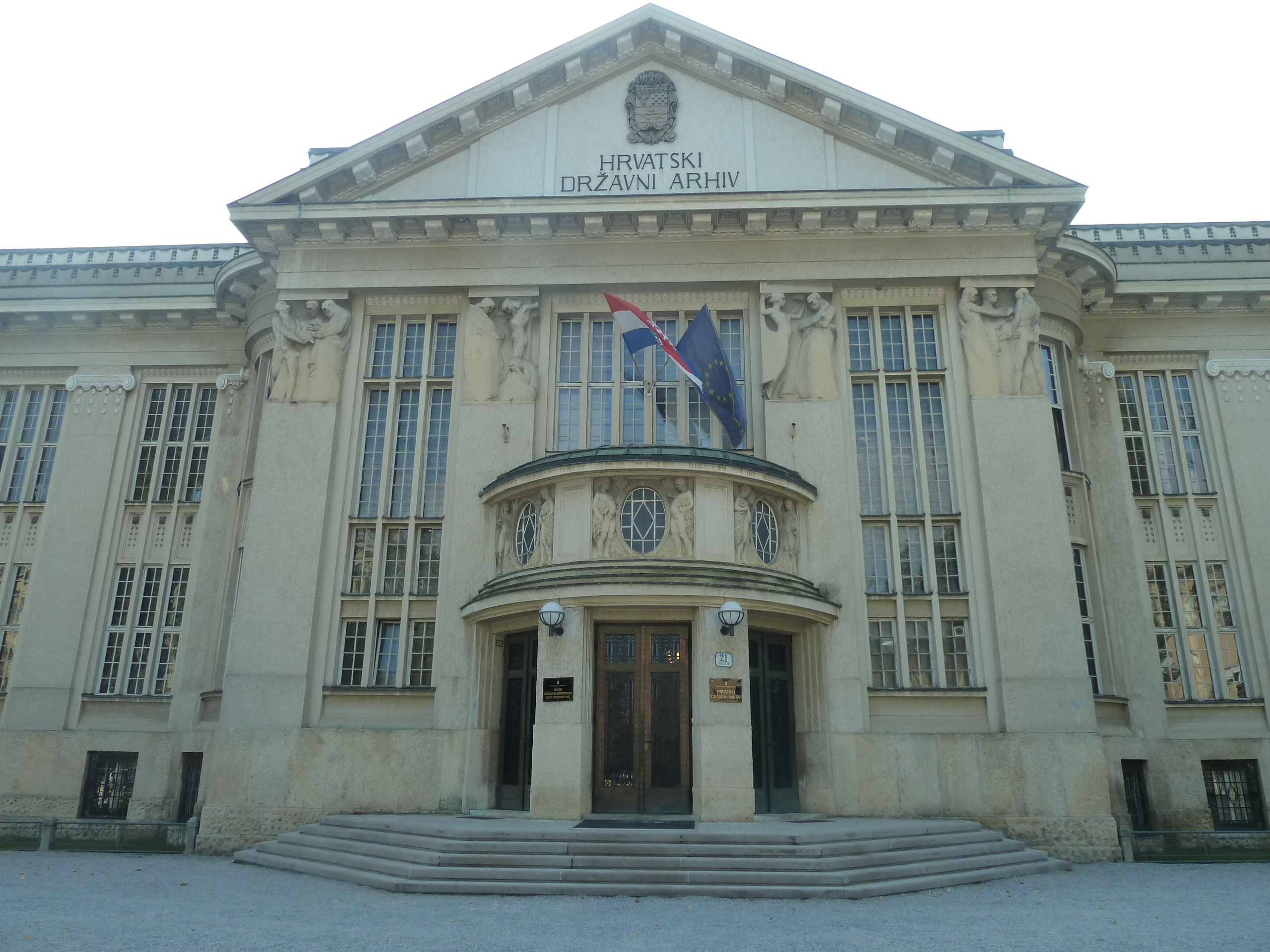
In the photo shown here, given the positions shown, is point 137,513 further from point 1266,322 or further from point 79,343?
point 1266,322

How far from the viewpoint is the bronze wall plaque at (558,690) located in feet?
57.3

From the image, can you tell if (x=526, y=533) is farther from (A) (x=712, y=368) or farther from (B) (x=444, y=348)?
(B) (x=444, y=348)

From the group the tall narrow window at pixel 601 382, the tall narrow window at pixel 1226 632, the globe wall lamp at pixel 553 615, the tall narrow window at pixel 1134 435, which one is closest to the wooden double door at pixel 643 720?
the globe wall lamp at pixel 553 615

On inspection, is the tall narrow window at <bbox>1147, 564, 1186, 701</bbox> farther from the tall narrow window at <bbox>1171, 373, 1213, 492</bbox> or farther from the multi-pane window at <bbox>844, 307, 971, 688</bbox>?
the multi-pane window at <bbox>844, 307, 971, 688</bbox>

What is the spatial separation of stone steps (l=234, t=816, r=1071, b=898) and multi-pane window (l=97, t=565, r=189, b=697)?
910 cm

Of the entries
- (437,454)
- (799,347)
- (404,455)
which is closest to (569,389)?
(437,454)

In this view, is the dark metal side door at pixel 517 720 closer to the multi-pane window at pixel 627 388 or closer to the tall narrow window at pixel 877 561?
the multi-pane window at pixel 627 388

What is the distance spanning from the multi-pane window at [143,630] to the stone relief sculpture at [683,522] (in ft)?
45.1

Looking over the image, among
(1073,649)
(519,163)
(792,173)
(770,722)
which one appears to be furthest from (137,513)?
(1073,649)

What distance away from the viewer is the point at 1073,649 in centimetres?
1894

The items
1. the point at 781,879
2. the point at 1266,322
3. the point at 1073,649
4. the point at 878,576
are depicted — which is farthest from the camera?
the point at 1266,322

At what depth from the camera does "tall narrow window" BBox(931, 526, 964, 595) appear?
2016cm

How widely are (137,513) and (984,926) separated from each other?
22654mm

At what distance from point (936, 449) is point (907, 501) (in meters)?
1.43
